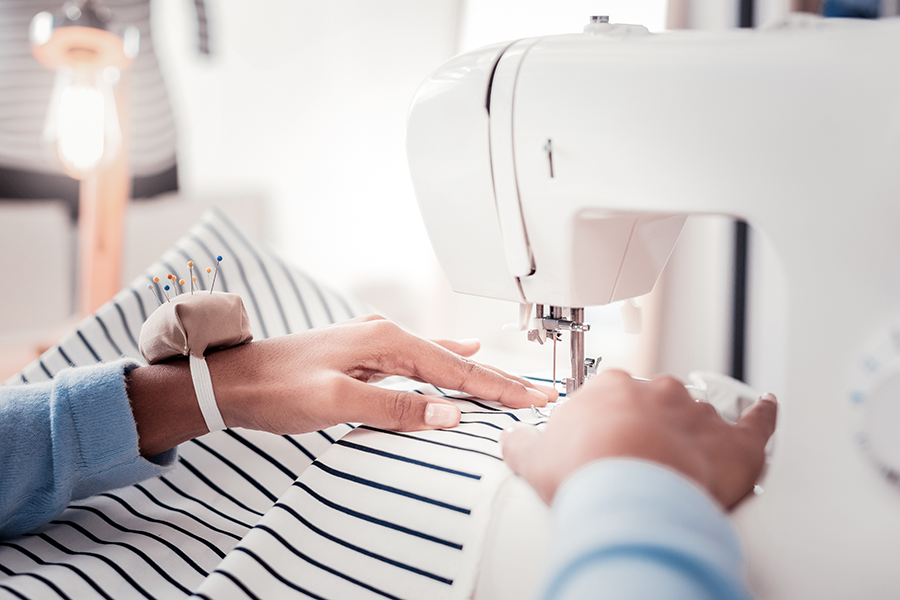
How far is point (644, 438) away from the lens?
0.38 meters

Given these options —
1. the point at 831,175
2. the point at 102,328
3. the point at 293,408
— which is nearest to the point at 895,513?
the point at 831,175

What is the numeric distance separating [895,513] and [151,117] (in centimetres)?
258

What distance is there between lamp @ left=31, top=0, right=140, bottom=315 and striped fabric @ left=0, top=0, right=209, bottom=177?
0.76 m

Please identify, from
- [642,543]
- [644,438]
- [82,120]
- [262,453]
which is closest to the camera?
[642,543]

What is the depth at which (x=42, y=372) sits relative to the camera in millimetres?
792

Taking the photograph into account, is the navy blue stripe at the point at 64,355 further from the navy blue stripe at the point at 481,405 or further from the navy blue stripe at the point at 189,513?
the navy blue stripe at the point at 481,405

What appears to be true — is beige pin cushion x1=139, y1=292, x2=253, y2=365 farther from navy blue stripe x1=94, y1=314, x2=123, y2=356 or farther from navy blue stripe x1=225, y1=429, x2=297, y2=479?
navy blue stripe x1=94, y1=314, x2=123, y2=356

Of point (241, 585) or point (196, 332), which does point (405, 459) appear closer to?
point (241, 585)

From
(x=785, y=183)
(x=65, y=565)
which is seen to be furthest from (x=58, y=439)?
(x=785, y=183)

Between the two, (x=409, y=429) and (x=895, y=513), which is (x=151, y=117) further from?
(x=895, y=513)

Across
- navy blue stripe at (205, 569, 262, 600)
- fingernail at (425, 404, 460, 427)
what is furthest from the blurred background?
navy blue stripe at (205, 569, 262, 600)

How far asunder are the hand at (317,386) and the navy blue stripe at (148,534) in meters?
0.08

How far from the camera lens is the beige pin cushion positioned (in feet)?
1.99

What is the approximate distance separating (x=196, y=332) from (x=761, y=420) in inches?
22.5
